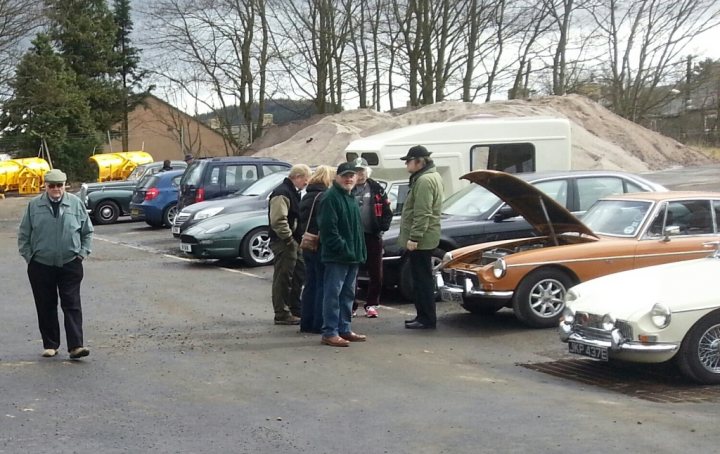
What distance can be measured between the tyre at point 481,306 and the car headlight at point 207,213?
7.51 metres

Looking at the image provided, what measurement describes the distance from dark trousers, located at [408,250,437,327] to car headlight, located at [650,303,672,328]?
301 centimetres

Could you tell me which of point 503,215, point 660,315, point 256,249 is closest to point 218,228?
point 256,249

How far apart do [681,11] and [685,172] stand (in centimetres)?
1540

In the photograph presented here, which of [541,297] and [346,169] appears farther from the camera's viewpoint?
[541,297]

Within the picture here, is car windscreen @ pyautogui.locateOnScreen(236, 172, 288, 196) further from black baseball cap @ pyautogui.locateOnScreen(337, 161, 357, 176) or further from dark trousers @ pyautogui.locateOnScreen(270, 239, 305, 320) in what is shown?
black baseball cap @ pyautogui.locateOnScreen(337, 161, 357, 176)

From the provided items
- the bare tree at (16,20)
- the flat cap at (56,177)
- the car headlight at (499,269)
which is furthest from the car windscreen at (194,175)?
the bare tree at (16,20)

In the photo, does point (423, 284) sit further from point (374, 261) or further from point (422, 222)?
point (374, 261)

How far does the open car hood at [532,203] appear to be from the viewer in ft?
35.3

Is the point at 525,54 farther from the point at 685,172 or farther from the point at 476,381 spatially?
the point at 476,381

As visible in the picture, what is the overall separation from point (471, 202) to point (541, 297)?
2802 mm

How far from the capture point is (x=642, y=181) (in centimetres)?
1378

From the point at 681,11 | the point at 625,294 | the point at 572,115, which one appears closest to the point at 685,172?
the point at 572,115

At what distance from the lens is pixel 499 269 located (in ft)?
34.4

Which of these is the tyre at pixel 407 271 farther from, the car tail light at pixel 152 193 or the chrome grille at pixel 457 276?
the car tail light at pixel 152 193
